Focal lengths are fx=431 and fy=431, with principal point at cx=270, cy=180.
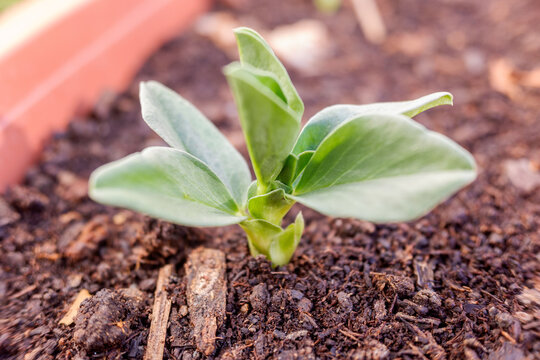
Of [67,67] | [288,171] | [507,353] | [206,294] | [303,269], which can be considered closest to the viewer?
[507,353]

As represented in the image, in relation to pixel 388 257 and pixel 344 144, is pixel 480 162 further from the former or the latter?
pixel 344 144

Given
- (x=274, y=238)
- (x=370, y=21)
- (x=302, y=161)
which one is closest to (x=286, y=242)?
(x=274, y=238)

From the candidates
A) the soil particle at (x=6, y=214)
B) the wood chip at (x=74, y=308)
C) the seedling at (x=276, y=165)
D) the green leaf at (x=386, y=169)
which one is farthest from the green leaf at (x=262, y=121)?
the soil particle at (x=6, y=214)

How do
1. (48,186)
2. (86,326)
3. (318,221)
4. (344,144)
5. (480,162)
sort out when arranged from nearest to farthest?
(344,144), (86,326), (318,221), (48,186), (480,162)

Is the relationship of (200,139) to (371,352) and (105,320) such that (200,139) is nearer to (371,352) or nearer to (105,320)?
(105,320)

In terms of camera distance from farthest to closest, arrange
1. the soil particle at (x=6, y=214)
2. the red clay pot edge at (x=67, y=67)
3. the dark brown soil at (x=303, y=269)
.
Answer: the red clay pot edge at (x=67, y=67), the soil particle at (x=6, y=214), the dark brown soil at (x=303, y=269)

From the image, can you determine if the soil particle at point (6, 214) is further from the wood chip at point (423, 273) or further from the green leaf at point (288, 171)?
the wood chip at point (423, 273)

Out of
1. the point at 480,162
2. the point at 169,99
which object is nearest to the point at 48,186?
the point at 169,99
